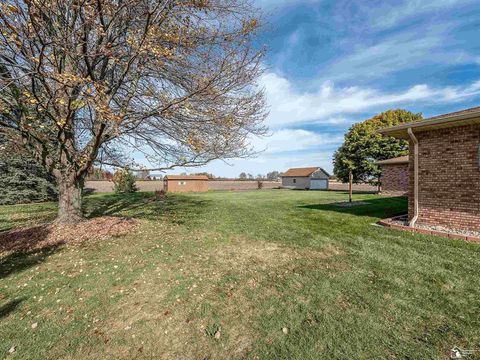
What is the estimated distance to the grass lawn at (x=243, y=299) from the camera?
8.71ft

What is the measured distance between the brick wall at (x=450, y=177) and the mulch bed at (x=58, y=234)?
28.7 ft

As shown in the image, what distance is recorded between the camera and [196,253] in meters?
5.43

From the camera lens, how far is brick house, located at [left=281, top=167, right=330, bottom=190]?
4325 cm

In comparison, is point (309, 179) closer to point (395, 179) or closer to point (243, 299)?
point (395, 179)

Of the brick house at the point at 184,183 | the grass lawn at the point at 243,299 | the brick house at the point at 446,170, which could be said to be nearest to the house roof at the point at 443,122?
the brick house at the point at 446,170

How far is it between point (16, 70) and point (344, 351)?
8.68 meters

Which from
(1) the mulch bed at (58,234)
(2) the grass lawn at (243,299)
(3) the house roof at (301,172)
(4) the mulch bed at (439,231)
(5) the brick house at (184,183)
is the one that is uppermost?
(3) the house roof at (301,172)

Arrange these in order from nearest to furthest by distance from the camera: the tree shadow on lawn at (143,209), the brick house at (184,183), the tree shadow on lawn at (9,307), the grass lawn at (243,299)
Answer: the grass lawn at (243,299) < the tree shadow on lawn at (9,307) < the tree shadow on lawn at (143,209) < the brick house at (184,183)

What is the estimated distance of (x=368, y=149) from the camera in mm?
25266

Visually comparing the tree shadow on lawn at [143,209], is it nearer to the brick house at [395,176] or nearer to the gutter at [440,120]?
the gutter at [440,120]

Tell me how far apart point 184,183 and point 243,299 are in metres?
33.8

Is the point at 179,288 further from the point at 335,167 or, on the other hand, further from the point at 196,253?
the point at 335,167

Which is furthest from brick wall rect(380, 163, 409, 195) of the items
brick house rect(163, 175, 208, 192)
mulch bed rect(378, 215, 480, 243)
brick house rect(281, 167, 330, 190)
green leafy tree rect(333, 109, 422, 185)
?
brick house rect(163, 175, 208, 192)

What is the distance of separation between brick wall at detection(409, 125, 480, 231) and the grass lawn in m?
1.28
